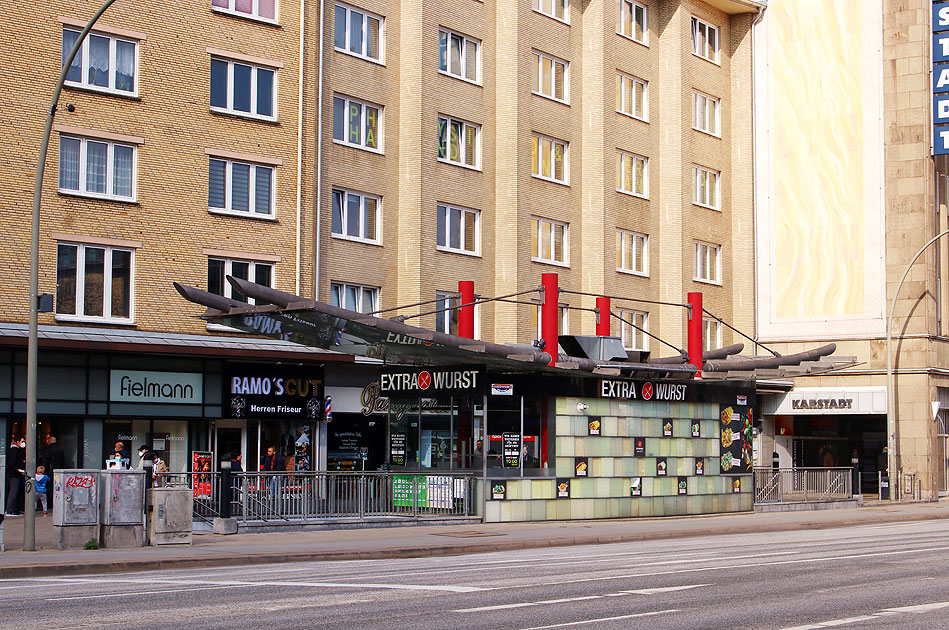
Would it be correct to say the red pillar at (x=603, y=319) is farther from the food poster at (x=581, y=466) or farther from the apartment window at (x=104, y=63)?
the apartment window at (x=104, y=63)

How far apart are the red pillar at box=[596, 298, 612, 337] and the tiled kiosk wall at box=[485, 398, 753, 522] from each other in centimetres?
316

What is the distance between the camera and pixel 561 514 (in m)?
29.8

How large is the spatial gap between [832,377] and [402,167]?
20.5 metres

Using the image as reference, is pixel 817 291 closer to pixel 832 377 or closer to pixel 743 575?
pixel 832 377

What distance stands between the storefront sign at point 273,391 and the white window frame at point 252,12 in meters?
9.86

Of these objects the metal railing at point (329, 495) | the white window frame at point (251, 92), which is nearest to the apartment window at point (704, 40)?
the white window frame at point (251, 92)

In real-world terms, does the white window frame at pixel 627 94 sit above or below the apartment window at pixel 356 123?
above

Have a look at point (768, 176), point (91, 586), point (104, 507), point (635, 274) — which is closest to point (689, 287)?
point (635, 274)

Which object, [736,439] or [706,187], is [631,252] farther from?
[736,439]

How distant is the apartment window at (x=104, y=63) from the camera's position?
32.0 meters

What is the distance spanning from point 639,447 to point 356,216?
A: 39.3ft

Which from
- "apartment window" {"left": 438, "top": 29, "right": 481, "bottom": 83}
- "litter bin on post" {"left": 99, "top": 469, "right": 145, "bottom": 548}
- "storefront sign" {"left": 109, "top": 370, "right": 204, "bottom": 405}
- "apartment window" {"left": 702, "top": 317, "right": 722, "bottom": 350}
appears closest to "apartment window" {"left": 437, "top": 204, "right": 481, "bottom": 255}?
"apartment window" {"left": 438, "top": 29, "right": 481, "bottom": 83}

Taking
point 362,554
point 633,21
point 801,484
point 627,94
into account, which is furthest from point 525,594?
point 633,21

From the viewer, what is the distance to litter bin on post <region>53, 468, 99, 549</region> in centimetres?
2056
